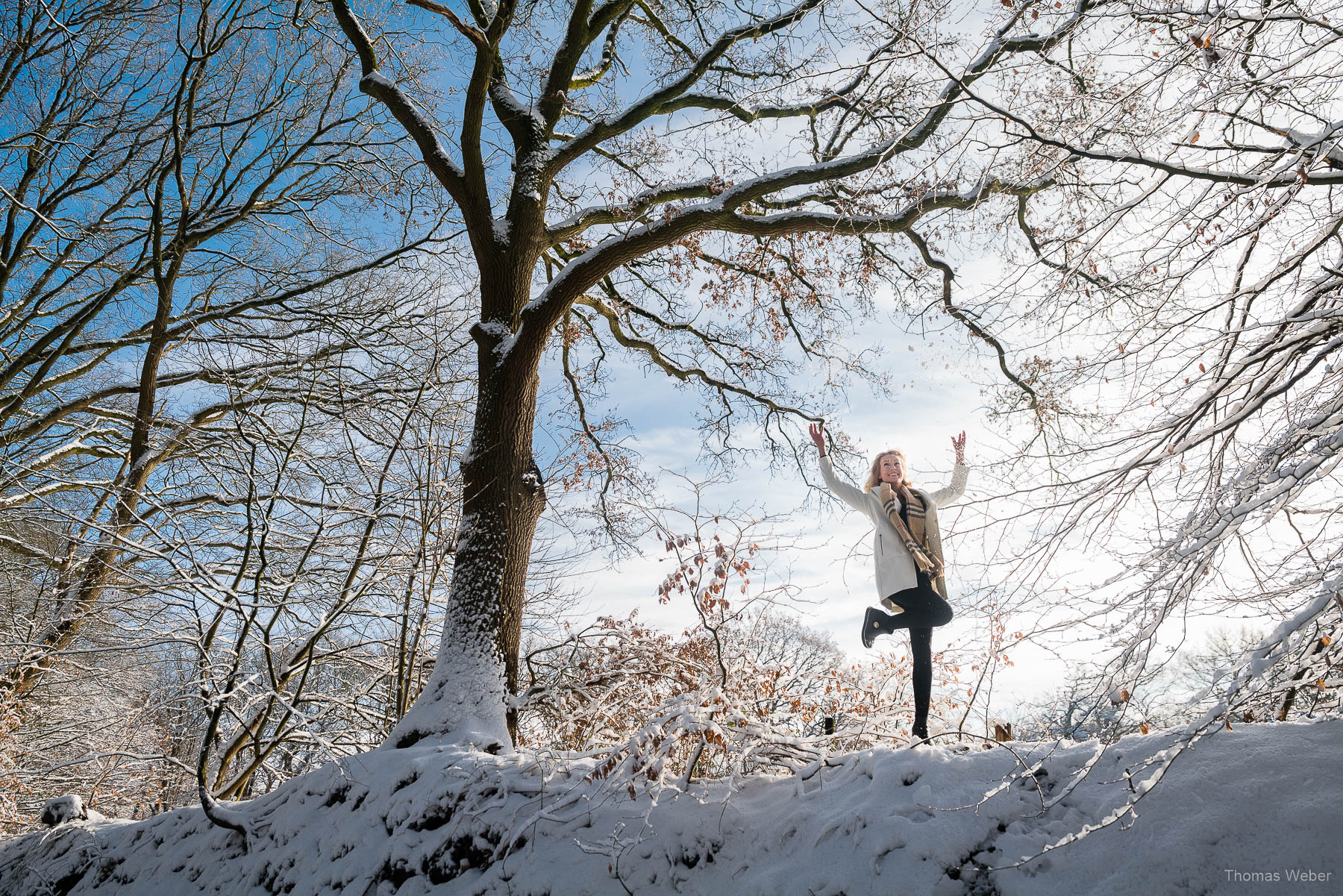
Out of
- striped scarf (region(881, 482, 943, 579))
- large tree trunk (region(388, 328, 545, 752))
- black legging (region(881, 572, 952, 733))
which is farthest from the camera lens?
large tree trunk (region(388, 328, 545, 752))

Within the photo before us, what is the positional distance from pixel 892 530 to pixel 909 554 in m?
0.18

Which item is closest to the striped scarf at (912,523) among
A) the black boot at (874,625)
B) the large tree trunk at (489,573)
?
the black boot at (874,625)

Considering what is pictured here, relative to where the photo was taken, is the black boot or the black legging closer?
the black legging

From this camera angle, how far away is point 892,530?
4164 mm

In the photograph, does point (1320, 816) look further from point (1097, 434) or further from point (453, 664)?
point (453, 664)

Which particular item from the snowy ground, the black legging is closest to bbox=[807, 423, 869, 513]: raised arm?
the black legging

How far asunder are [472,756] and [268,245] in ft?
29.6

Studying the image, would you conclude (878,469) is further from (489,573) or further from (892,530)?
(489,573)

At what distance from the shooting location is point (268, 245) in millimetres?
9867

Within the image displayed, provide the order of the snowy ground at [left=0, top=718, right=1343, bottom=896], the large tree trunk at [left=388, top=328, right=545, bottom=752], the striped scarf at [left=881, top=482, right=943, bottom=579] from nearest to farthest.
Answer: the snowy ground at [left=0, top=718, right=1343, bottom=896], the striped scarf at [left=881, top=482, right=943, bottom=579], the large tree trunk at [left=388, top=328, right=545, bottom=752]

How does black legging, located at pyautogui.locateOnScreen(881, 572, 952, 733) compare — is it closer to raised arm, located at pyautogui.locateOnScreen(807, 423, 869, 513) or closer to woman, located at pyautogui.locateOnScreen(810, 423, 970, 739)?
woman, located at pyautogui.locateOnScreen(810, 423, 970, 739)

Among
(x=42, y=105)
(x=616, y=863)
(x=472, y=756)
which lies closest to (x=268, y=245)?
(x=42, y=105)

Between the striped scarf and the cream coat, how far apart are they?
3 cm

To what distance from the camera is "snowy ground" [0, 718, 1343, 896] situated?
2.00 m
